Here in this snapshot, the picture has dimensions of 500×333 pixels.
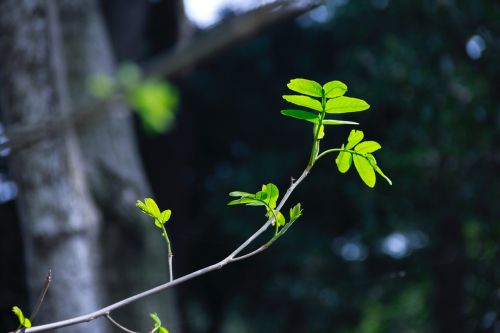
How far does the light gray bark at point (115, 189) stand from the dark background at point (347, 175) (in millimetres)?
648

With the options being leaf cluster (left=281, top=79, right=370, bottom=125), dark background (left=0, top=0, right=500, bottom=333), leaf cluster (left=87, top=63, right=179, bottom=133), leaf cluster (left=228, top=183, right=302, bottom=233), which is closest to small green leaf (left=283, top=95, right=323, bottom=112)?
leaf cluster (left=281, top=79, right=370, bottom=125)

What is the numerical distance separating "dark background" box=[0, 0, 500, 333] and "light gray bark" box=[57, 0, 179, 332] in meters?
0.65

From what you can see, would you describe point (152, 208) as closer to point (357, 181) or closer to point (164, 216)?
point (164, 216)


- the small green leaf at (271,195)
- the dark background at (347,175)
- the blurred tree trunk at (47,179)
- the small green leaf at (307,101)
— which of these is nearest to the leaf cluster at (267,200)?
the small green leaf at (271,195)

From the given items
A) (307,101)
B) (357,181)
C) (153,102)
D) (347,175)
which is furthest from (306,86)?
(347,175)

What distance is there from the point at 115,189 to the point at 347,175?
2.57m

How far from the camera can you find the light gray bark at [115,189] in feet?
15.0

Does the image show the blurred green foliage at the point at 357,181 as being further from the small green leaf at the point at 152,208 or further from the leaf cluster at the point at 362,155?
the small green leaf at the point at 152,208

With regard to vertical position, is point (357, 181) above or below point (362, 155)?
below

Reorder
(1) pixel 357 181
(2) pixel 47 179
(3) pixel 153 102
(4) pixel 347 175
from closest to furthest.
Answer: (3) pixel 153 102 → (2) pixel 47 179 → (1) pixel 357 181 → (4) pixel 347 175

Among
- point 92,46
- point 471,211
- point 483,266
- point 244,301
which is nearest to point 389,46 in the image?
point 471,211

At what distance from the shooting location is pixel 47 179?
3.67 m

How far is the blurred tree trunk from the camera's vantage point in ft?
11.8

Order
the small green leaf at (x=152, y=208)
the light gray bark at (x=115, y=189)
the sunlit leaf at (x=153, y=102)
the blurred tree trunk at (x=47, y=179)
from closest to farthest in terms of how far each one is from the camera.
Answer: the small green leaf at (x=152, y=208), the sunlit leaf at (x=153, y=102), the blurred tree trunk at (x=47, y=179), the light gray bark at (x=115, y=189)
